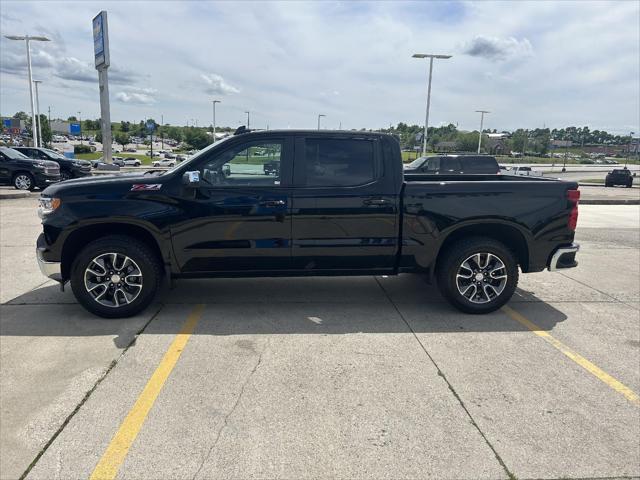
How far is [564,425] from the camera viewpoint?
10.3 ft

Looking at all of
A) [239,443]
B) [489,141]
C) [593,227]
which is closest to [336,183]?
[239,443]

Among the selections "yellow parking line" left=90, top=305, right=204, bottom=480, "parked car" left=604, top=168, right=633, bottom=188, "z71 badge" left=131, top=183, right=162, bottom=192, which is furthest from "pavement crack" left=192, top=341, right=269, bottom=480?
"parked car" left=604, top=168, right=633, bottom=188

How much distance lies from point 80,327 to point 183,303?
109 cm

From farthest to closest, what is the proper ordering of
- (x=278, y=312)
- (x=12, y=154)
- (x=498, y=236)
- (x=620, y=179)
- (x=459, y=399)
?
1. (x=620, y=179)
2. (x=12, y=154)
3. (x=498, y=236)
4. (x=278, y=312)
5. (x=459, y=399)

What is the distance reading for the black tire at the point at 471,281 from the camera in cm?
505

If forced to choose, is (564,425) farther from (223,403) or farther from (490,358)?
(223,403)

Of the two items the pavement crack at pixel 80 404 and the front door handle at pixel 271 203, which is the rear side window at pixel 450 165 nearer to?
the front door handle at pixel 271 203

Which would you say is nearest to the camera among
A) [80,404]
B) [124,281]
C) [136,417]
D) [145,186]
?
[136,417]

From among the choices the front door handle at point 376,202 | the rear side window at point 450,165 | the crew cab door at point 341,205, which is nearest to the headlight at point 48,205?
the crew cab door at point 341,205

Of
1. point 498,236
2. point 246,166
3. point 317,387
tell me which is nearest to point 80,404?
point 317,387

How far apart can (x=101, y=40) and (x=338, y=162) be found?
94.6ft

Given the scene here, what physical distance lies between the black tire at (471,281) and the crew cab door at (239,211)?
5.54ft

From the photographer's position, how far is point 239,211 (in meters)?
4.77

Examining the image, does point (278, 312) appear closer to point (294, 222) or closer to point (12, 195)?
point (294, 222)
